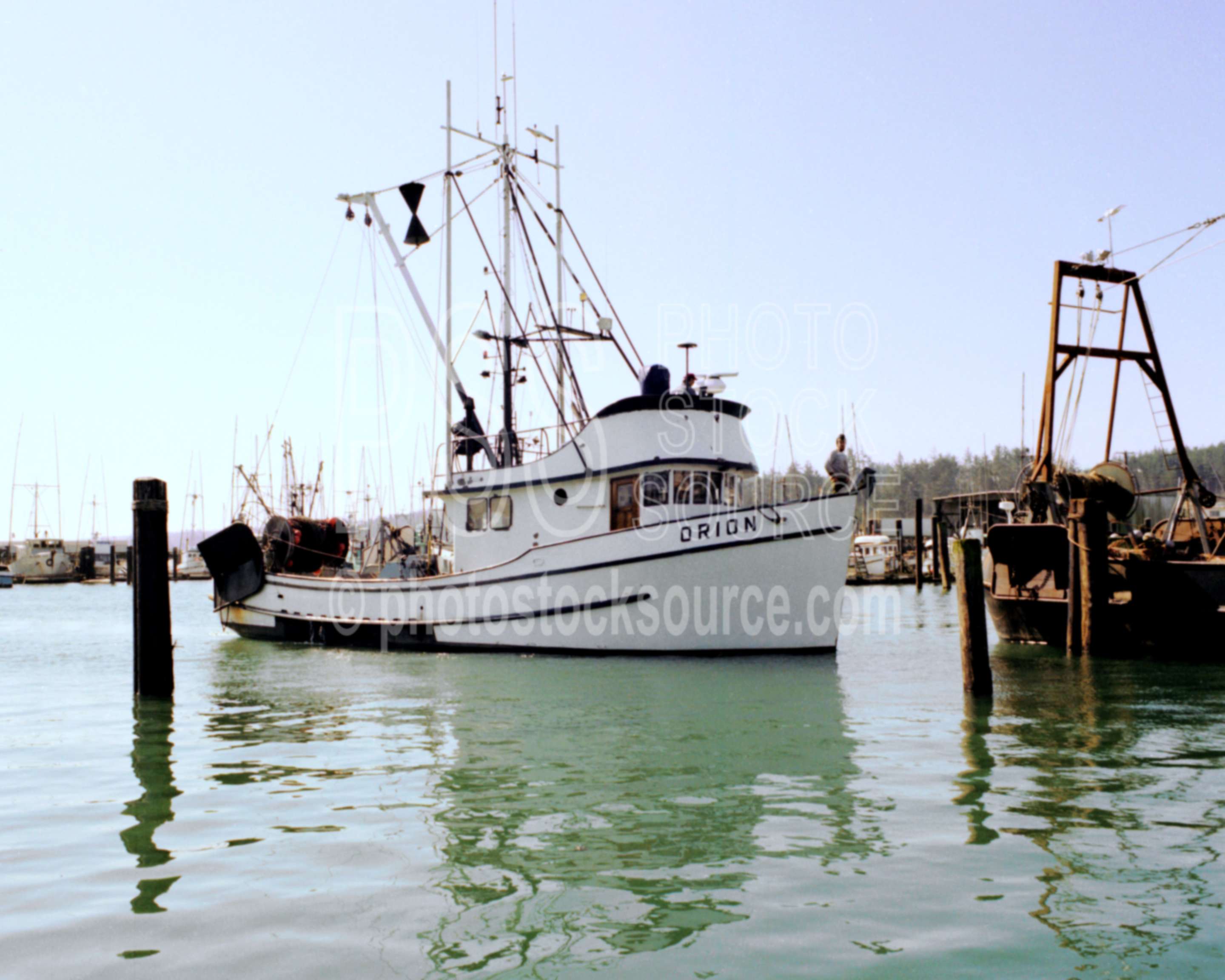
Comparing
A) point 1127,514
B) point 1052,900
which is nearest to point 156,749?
point 1052,900

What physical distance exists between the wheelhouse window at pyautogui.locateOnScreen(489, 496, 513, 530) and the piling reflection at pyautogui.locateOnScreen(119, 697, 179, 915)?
7.45 m

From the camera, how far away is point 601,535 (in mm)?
16219

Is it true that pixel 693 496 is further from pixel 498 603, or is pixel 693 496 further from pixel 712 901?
pixel 712 901

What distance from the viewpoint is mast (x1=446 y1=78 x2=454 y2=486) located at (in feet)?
63.3

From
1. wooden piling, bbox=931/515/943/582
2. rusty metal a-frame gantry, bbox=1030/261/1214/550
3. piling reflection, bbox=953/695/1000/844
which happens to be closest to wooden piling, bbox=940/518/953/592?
wooden piling, bbox=931/515/943/582

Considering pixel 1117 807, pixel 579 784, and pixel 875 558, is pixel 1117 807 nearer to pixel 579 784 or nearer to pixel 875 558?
pixel 579 784

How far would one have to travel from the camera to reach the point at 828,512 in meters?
15.6

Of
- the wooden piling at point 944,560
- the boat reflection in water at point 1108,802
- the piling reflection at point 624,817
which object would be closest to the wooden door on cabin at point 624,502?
the piling reflection at point 624,817

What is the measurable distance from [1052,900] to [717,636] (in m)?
11.0

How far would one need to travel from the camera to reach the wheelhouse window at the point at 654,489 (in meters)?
16.9

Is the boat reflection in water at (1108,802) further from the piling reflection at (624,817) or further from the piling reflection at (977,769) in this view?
the piling reflection at (624,817)

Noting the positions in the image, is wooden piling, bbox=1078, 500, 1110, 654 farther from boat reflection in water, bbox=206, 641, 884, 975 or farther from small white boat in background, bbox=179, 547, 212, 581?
small white boat in background, bbox=179, 547, 212, 581

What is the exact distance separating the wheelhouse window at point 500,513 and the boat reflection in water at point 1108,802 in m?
9.32

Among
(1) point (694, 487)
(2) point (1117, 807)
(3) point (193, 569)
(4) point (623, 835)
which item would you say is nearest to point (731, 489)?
(1) point (694, 487)
